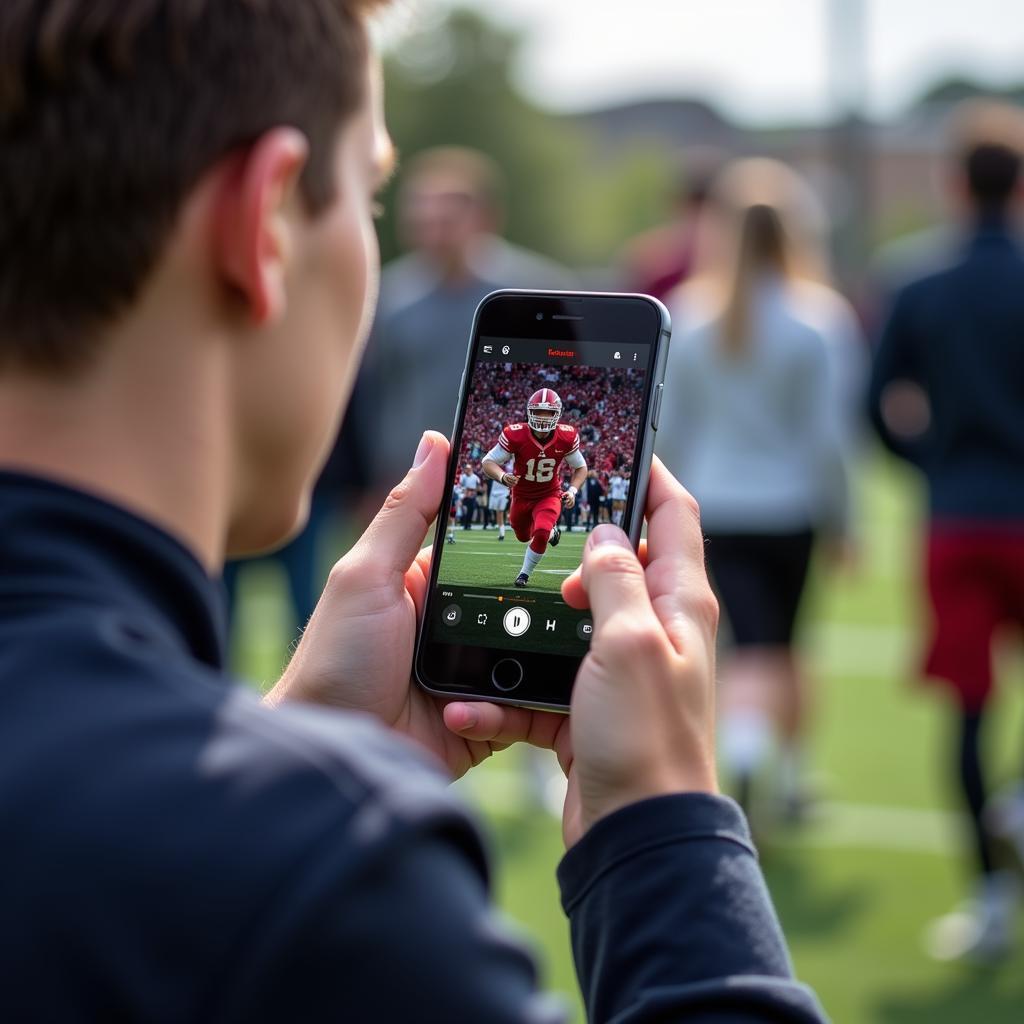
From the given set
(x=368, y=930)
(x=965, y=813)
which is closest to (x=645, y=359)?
(x=368, y=930)

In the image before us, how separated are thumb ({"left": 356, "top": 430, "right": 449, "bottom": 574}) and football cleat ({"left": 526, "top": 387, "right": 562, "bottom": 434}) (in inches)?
5.2

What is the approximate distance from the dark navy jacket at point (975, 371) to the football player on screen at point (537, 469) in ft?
11.1

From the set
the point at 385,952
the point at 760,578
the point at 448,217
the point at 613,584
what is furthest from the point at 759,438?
the point at 385,952

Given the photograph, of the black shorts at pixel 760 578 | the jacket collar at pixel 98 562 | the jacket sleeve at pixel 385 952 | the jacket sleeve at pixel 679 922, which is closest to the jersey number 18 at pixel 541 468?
the jacket sleeve at pixel 679 922

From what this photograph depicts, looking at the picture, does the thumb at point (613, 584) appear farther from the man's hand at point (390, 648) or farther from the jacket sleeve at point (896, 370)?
the jacket sleeve at point (896, 370)

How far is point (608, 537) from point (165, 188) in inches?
23.1

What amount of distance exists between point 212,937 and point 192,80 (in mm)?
580

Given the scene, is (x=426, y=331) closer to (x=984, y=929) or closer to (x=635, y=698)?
(x=984, y=929)

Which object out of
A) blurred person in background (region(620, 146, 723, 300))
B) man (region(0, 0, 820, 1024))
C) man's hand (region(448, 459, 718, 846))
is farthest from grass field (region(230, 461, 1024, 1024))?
blurred person in background (region(620, 146, 723, 300))

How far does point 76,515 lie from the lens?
1020 millimetres

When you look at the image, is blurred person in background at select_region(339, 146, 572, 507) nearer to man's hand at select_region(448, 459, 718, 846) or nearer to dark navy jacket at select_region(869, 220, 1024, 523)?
dark navy jacket at select_region(869, 220, 1024, 523)

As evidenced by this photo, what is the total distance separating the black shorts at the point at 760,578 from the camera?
18.5 feet

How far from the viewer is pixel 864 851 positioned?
5.64m

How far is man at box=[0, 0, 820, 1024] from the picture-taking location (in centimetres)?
85
